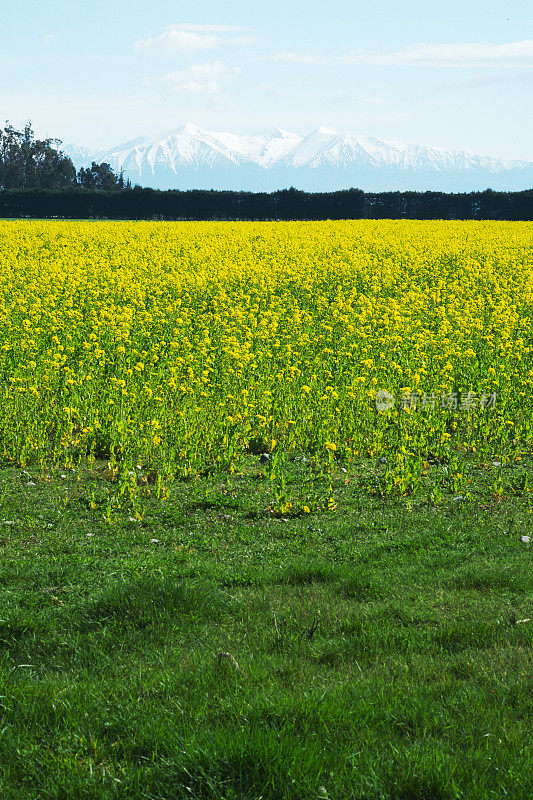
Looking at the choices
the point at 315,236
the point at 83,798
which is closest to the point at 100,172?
the point at 315,236

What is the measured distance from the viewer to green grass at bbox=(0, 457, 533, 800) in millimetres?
3285

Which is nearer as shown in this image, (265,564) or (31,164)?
(265,564)

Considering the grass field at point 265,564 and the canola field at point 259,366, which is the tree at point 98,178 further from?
the grass field at point 265,564

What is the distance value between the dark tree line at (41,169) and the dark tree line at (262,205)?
31.5 metres

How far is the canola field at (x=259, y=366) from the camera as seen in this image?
864cm

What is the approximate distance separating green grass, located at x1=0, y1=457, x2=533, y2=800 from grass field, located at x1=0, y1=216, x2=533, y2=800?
0.02 metres

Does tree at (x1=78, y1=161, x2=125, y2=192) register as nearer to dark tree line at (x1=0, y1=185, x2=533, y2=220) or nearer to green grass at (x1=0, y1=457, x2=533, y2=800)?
dark tree line at (x1=0, y1=185, x2=533, y2=220)

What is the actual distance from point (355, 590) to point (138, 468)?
3489mm

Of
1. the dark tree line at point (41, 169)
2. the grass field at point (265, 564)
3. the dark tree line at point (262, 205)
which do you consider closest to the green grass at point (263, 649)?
the grass field at point (265, 564)

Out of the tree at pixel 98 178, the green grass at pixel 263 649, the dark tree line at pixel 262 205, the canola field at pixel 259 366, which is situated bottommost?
the green grass at pixel 263 649

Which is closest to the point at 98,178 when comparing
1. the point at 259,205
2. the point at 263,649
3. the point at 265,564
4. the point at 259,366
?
the point at 259,205

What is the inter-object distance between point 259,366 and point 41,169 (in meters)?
113

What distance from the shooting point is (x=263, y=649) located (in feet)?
14.6

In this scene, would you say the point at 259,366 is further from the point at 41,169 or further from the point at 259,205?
the point at 41,169
